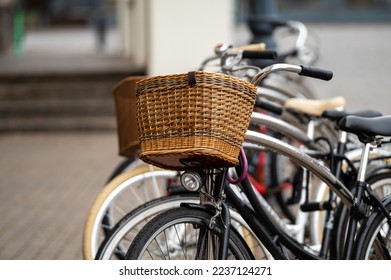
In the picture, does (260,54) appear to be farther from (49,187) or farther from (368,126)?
(49,187)

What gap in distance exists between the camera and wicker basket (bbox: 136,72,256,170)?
2.88 m

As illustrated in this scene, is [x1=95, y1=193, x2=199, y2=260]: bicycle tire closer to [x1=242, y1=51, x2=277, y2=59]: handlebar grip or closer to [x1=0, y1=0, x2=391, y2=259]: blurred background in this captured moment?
[x1=242, y1=51, x2=277, y2=59]: handlebar grip

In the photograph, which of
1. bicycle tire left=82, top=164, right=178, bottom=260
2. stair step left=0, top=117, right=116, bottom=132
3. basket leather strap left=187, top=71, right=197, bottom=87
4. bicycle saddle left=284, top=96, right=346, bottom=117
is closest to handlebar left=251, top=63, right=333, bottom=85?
basket leather strap left=187, top=71, right=197, bottom=87

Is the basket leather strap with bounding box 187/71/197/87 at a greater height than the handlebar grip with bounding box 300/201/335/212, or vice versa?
the basket leather strap with bounding box 187/71/197/87

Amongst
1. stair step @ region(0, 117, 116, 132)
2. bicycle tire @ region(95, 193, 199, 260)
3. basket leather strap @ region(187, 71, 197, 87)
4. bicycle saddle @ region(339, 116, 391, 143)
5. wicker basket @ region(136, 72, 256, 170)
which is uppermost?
basket leather strap @ region(187, 71, 197, 87)

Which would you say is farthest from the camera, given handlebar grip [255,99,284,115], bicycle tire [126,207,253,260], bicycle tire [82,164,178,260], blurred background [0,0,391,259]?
blurred background [0,0,391,259]

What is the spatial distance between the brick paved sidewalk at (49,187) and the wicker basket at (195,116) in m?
2.55

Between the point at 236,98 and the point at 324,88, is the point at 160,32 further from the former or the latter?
the point at 236,98

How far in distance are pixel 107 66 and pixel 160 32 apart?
2.23 m

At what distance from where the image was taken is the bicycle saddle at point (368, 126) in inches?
138

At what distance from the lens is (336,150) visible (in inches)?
161

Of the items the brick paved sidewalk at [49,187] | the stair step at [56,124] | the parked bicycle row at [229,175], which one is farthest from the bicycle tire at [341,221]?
the stair step at [56,124]

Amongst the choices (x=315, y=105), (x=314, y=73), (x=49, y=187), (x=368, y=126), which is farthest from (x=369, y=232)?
(x=49, y=187)

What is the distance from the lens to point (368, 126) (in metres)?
3.52
